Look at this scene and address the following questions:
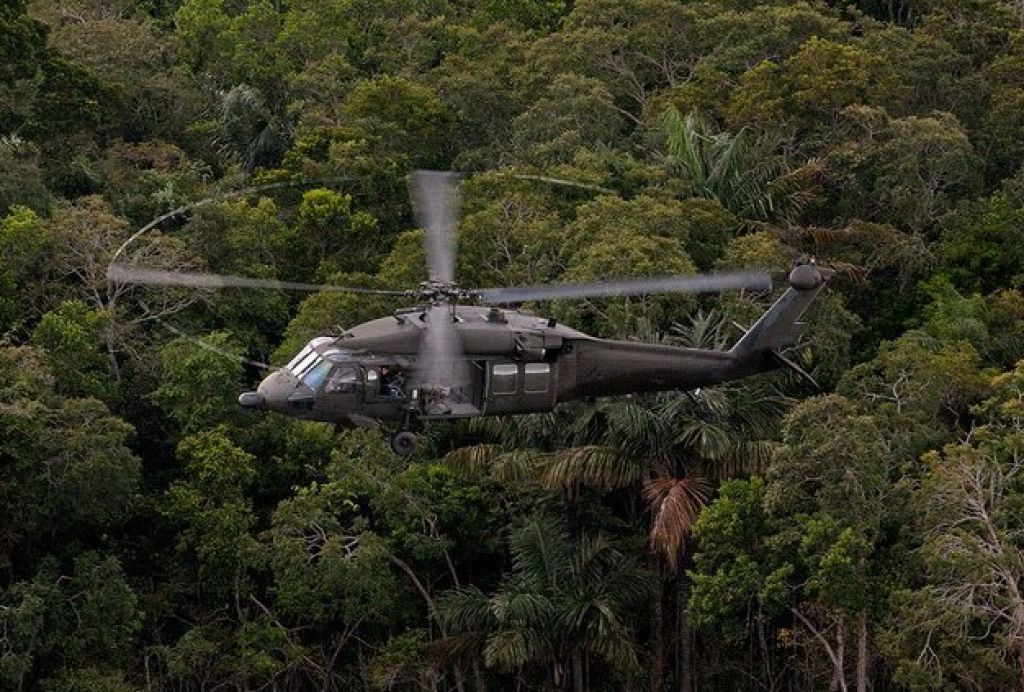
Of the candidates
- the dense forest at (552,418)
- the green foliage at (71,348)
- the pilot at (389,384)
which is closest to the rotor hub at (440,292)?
the pilot at (389,384)

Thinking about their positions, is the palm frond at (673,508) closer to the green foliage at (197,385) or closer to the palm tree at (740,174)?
the green foliage at (197,385)

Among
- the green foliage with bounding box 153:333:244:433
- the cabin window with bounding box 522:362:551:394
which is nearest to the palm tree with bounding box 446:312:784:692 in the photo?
the green foliage with bounding box 153:333:244:433

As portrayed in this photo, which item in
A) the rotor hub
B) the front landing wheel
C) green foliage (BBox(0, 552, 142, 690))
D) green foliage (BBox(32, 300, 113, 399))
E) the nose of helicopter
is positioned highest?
green foliage (BBox(32, 300, 113, 399))

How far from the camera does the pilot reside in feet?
78.0

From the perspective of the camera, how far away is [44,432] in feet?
104

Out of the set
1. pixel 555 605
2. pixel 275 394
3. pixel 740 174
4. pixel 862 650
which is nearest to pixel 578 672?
pixel 555 605

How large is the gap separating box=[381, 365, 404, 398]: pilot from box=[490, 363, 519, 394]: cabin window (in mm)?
1062

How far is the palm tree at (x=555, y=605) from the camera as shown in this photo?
31.4 meters

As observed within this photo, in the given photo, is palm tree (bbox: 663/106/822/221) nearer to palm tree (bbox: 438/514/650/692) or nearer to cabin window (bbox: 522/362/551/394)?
palm tree (bbox: 438/514/650/692)

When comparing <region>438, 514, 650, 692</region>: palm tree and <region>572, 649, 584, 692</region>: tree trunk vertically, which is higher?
<region>438, 514, 650, 692</region>: palm tree

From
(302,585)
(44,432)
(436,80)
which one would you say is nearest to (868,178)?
(436,80)

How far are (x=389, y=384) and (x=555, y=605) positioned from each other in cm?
888

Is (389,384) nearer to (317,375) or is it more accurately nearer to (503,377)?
(317,375)

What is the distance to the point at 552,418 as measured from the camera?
3184cm
